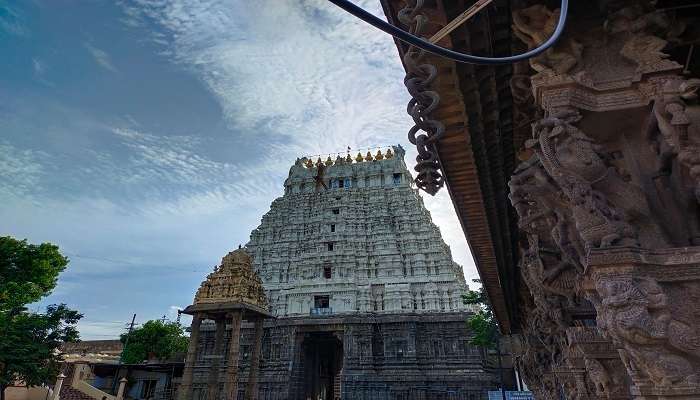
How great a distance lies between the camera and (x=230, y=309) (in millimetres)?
18531

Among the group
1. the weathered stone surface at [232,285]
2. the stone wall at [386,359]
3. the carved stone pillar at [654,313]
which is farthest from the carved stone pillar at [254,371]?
the carved stone pillar at [654,313]

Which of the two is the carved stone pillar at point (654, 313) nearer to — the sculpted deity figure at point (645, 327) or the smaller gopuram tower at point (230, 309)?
the sculpted deity figure at point (645, 327)

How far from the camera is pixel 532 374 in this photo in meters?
10.9

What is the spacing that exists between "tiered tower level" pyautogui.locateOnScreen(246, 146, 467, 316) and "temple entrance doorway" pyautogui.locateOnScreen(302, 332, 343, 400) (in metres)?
2.73

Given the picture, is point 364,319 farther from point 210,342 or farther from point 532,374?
point 532,374

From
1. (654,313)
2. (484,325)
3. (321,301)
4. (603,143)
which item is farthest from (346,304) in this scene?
(654,313)

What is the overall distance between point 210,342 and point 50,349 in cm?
1381

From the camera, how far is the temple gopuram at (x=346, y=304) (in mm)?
23328

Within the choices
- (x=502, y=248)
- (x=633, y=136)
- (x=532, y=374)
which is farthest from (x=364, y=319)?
(x=633, y=136)

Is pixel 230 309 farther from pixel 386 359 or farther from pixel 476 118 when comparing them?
pixel 476 118

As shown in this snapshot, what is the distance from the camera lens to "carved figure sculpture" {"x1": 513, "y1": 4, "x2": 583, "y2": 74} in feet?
9.44

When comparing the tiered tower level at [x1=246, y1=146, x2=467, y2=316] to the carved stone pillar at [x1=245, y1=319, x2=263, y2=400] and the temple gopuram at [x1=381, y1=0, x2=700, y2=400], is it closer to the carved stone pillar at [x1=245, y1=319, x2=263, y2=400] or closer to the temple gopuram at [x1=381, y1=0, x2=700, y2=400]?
the carved stone pillar at [x1=245, y1=319, x2=263, y2=400]

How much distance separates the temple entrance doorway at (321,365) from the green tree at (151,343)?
15787 millimetres

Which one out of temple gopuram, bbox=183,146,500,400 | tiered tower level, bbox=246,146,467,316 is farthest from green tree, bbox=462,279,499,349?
tiered tower level, bbox=246,146,467,316
